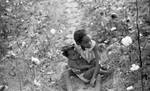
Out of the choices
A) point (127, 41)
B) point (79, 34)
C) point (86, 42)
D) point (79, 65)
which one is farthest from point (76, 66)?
point (127, 41)

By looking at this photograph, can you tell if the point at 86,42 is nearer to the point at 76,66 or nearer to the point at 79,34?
the point at 79,34

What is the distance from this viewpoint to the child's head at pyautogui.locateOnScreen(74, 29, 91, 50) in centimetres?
448

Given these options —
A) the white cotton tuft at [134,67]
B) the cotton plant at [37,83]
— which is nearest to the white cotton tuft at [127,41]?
the white cotton tuft at [134,67]

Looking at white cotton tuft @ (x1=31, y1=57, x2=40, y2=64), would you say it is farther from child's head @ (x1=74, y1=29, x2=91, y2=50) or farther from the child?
child's head @ (x1=74, y1=29, x2=91, y2=50)

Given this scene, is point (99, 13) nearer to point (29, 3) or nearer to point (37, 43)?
point (37, 43)

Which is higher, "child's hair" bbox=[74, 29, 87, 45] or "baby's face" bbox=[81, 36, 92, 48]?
"child's hair" bbox=[74, 29, 87, 45]

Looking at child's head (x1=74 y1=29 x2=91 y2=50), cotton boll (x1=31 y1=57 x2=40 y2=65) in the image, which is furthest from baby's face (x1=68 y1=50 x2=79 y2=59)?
cotton boll (x1=31 y1=57 x2=40 y2=65)

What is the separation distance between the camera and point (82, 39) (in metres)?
4.55

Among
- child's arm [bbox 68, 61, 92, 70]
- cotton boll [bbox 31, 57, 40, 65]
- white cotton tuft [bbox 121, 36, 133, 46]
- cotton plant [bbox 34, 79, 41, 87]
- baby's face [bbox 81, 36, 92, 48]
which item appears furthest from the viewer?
cotton boll [bbox 31, 57, 40, 65]

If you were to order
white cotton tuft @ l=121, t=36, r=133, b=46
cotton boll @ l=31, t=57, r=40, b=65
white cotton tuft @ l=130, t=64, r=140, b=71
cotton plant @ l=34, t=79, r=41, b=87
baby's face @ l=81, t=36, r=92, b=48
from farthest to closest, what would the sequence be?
cotton boll @ l=31, t=57, r=40, b=65, cotton plant @ l=34, t=79, r=41, b=87, white cotton tuft @ l=121, t=36, r=133, b=46, baby's face @ l=81, t=36, r=92, b=48, white cotton tuft @ l=130, t=64, r=140, b=71

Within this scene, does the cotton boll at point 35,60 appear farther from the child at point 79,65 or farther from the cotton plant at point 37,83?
the child at point 79,65

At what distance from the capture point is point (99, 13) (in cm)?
607

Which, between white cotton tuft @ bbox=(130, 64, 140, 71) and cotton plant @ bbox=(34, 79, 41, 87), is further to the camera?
cotton plant @ bbox=(34, 79, 41, 87)

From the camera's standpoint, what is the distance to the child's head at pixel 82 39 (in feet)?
14.7
